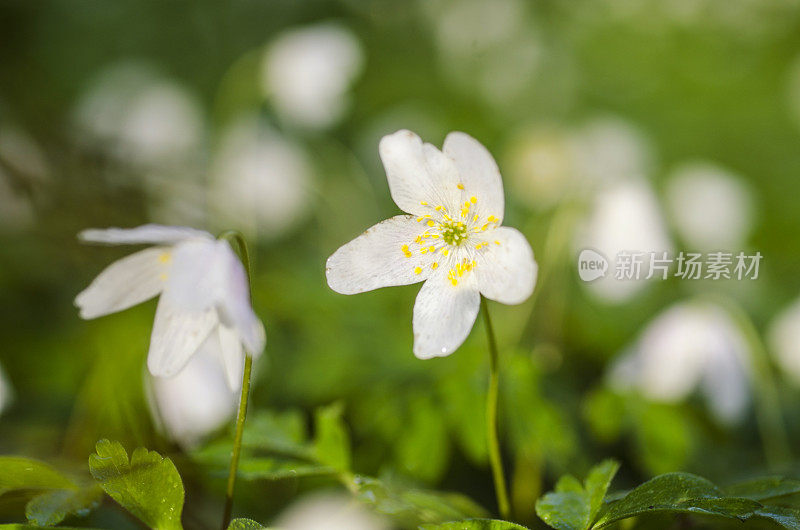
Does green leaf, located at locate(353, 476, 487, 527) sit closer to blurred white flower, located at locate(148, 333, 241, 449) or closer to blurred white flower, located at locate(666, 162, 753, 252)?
blurred white flower, located at locate(148, 333, 241, 449)

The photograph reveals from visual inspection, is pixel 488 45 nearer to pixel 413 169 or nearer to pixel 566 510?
pixel 413 169

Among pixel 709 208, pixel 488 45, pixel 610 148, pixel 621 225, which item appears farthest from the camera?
pixel 488 45

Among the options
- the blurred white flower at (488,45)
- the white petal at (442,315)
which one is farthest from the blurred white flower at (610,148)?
the white petal at (442,315)

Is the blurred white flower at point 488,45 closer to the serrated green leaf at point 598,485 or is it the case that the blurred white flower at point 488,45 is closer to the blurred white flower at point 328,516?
the blurred white flower at point 328,516

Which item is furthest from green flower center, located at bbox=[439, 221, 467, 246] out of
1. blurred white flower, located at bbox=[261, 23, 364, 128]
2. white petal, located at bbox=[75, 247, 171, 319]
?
blurred white flower, located at bbox=[261, 23, 364, 128]

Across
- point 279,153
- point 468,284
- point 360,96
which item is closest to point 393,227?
point 468,284

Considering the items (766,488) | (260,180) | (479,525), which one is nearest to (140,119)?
(260,180)
